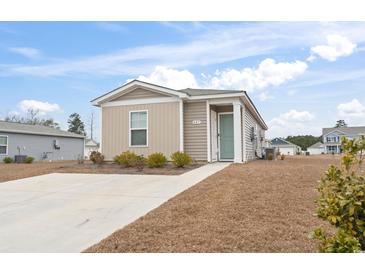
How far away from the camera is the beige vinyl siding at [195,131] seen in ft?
37.5

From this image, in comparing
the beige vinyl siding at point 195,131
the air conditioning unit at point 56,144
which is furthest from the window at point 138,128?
the air conditioning unit at point 56,144

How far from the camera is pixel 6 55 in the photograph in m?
9.60

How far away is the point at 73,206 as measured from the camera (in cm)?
520

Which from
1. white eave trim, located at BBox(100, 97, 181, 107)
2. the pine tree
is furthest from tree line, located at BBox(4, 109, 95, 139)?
white eave trim, located at BBox(100, 97, 181, 107)

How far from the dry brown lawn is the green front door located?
6.11 meters

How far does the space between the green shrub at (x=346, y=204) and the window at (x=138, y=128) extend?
A: 9939 millimetres

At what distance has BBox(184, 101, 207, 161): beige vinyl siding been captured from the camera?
1142 cm

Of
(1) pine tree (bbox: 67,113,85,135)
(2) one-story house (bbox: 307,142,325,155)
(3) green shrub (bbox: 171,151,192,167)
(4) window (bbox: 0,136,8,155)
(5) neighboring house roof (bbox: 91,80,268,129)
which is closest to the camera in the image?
(3) green shrub (bbox: 171,151,192,167)

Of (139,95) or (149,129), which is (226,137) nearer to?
(149,129)

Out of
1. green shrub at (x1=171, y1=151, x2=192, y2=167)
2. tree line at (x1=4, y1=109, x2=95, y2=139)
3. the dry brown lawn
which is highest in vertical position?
tree line at (x1=4, y1=109, x2=95, y2=139)

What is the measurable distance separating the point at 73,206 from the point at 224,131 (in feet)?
27.4

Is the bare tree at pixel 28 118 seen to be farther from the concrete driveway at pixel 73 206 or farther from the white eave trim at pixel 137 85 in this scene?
the concrete driveway at pixel 73 206

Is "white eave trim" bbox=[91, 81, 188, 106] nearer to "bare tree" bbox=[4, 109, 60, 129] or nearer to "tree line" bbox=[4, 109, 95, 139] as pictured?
"tree line" bbox=[4, 109, 95, 139]
